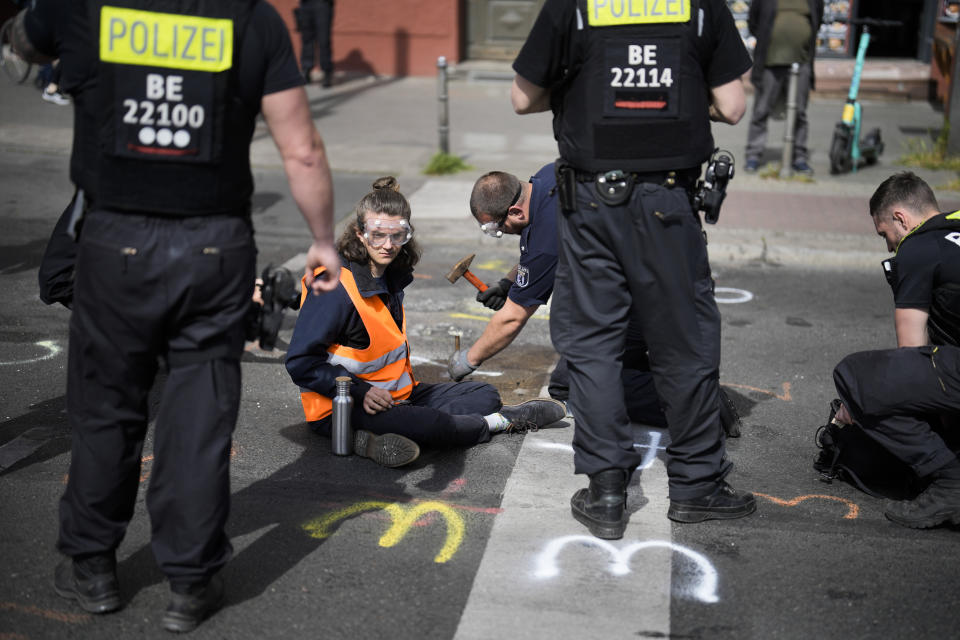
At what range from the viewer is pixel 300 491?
4234 millimetres

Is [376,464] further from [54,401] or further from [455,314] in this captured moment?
[455,314]

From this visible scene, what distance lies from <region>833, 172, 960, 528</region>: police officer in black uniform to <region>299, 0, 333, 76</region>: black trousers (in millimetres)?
11583

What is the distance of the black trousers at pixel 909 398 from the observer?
398cm

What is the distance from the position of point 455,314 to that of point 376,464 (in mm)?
2304

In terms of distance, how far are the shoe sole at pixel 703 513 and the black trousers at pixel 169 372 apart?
1596mm

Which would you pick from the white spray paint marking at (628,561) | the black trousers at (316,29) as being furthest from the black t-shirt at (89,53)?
the black trousers at (316,29)

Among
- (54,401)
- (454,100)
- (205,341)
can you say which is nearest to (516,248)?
(54,401)

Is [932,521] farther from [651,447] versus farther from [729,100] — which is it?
[729,100]

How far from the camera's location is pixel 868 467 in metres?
4.30

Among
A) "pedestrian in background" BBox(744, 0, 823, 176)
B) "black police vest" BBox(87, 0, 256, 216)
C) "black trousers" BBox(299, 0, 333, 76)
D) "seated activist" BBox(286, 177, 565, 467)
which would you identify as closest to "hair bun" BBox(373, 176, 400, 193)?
"seated activist" BBox(286, 177, 565, 467)

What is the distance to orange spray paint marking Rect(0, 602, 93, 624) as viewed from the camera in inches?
129

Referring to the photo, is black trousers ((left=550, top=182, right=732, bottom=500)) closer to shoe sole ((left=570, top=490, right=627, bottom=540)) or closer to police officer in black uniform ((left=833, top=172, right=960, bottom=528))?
shoe sole ((left=570, top=490, right=627, bottom=540))

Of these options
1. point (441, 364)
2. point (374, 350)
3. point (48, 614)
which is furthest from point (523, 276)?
point (48, 614)

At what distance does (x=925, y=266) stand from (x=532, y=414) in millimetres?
1698
